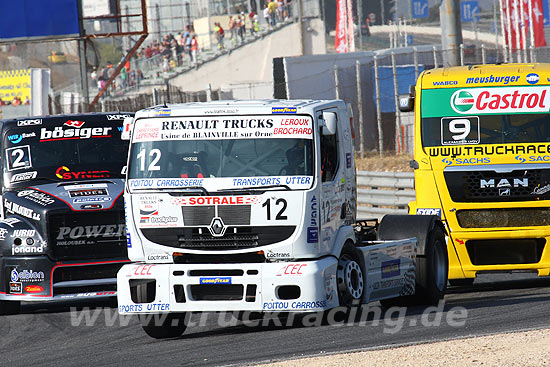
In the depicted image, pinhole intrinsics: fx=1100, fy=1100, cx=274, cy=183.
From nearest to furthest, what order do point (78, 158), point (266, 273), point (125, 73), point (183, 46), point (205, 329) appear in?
point (266, 273) < point (205, 329) < point (78, 158) < point (125, 73) < point (183, 46)

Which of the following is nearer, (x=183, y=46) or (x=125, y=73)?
(x=125, y=73)

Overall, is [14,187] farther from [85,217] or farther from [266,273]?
[266,273]

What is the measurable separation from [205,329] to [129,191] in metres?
1.71

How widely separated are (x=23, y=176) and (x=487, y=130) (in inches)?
215

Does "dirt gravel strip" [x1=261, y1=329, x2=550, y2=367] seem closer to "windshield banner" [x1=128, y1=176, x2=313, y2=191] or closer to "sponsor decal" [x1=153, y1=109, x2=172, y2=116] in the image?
"windshield banner" [x1=128, y1=176, x2=313, y2=191]

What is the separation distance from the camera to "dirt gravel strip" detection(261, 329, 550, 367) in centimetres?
763

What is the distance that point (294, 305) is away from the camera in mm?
9500

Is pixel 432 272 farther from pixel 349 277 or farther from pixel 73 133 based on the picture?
pixel 73 133

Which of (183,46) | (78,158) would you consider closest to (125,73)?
(183,46)

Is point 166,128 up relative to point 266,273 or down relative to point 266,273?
up

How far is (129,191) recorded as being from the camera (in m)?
9.98

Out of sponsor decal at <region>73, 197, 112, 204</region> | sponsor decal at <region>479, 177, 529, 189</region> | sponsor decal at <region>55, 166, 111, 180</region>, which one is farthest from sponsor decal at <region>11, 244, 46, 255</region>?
sponsor decal at <region>479, 177, 529, 189</region>

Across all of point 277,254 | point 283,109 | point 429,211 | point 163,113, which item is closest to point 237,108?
point 283,109

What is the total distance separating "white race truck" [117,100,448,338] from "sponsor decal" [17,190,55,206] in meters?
2.48
